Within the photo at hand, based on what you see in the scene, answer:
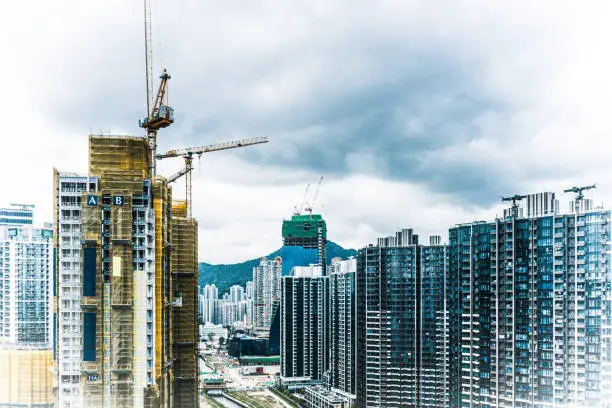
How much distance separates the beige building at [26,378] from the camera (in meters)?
4.75

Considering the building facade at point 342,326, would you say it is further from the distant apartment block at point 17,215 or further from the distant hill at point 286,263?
the distant apartment block at point 17,215

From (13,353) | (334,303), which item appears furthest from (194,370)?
(334,303)

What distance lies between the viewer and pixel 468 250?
249 inches

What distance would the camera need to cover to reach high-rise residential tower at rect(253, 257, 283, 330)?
628 inches

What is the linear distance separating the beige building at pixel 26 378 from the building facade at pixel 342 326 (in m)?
5.50

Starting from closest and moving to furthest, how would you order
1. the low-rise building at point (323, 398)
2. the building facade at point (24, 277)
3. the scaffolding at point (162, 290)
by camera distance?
1. the scaffolding at point (162, 290)
2. the building facade at point (24, 277)
3. the low-rise building at point (323, 398)

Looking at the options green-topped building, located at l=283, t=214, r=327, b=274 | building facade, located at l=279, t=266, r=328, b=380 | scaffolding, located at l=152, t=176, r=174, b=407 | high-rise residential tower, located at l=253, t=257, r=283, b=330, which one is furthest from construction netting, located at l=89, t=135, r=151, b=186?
high-rise residential tower, located at l=253, t=257, r=283, b=330

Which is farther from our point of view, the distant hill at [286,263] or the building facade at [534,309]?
the distant hill at [286,263]

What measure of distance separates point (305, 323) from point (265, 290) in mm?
4839

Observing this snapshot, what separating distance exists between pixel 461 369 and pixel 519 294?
1.25 metres

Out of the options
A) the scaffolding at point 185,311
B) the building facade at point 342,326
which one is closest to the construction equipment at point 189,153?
the scaffolding at point 185,311

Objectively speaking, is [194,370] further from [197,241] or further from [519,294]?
[519,294]

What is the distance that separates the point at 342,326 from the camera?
10.2 m

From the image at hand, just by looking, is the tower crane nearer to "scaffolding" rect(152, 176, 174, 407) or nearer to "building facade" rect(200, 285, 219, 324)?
"scaffolding" rect(152, 176, 174, 407)
